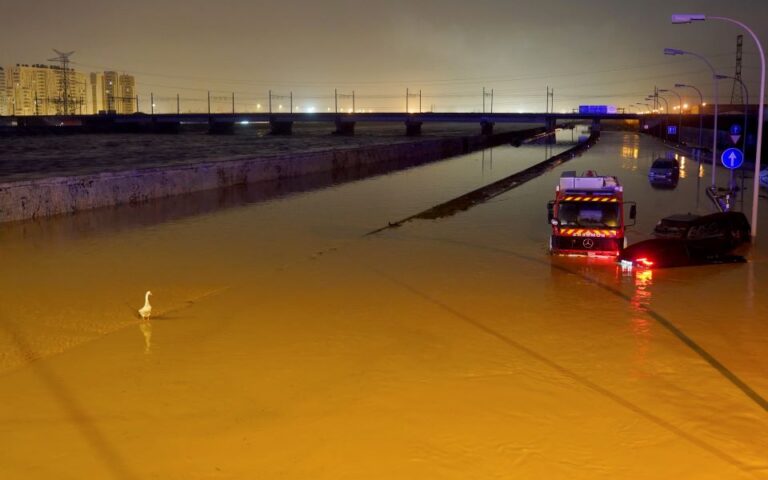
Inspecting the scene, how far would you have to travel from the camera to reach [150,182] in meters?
32.4

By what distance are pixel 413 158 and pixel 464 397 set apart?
207 ft

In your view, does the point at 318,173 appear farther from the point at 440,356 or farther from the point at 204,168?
the point at 440,356

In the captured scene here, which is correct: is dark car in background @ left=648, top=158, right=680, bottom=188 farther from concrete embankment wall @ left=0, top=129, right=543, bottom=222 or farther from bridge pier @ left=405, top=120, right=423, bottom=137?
bridge pier @ left=405, top=120, right=423, bottom=137

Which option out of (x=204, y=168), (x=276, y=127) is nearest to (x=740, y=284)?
(x=204, y=168)

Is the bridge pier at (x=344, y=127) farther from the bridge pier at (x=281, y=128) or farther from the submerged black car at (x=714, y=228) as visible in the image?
the submerged black car at (x=714, y=228)

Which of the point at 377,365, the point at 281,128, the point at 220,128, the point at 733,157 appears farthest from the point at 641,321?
the point at 220,128

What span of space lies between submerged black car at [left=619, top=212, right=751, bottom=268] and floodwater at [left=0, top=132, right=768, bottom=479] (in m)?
0.45

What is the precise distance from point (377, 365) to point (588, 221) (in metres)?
9.94

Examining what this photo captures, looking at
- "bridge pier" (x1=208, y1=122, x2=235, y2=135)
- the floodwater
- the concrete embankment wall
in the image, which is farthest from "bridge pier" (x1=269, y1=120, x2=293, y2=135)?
the floodwater

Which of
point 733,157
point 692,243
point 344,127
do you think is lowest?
point 692,243

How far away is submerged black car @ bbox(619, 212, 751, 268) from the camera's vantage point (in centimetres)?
1702

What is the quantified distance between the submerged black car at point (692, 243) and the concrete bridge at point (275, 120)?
129 meters

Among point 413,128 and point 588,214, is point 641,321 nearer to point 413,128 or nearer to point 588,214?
point 588,214

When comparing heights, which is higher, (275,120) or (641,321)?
(275,120)
